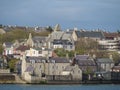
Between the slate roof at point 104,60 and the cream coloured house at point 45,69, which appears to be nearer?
the cream coloured house at point 45,69

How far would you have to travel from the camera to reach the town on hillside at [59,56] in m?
98.9

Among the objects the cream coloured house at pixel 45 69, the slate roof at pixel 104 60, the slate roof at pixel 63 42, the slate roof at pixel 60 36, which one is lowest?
the cream coloured house at pixel 45 69

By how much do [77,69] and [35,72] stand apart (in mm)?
5129

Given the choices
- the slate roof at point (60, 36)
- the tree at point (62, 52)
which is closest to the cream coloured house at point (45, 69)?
the tree at point (62, 52)

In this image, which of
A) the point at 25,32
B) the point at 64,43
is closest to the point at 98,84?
the point at 64,43

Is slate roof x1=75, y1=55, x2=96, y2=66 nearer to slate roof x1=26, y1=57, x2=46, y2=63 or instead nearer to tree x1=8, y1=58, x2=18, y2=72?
slate roof x1=26, y1=57, x2=46, y2=63

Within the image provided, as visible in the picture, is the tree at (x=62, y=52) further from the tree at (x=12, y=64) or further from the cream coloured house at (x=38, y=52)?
the tree at (x=12, y=64)

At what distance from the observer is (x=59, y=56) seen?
4409 inches

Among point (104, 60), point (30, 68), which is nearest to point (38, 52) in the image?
point (104, 60)

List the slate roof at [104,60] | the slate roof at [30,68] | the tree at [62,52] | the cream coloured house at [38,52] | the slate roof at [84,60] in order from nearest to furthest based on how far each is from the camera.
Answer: the slate roof at [30,68] < the slate roof at [84,60] < the slate roof at [104,60] < the cream coloured house at [38,52] < the tree at [62,52]

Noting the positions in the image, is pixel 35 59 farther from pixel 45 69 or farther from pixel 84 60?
pixel 84 60

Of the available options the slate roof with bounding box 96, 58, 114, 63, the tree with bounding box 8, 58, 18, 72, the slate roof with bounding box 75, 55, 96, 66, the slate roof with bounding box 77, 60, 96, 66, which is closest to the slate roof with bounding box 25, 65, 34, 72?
the tree with bounding box 8, 58, 18, 72

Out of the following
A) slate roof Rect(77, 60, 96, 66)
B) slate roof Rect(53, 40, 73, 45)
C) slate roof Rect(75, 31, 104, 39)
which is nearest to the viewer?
slate roof Rect(77, 60, 96, 66)

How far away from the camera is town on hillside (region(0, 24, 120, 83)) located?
98875 millimetres
